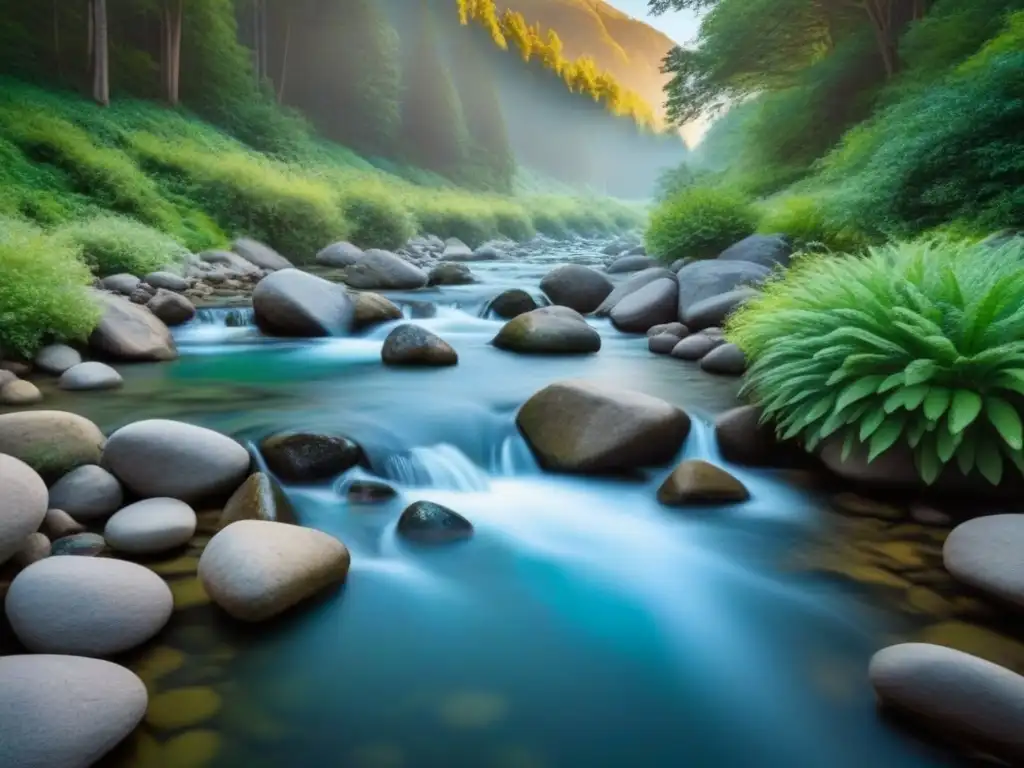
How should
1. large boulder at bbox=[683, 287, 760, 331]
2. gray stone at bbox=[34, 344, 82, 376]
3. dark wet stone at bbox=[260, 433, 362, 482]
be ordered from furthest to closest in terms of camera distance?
1. large boulder at bbox=[683, 287, 760, 331]
2. gray stone at bbox=[34, 344, 82, 376]
3. dark wet stone at bbox=[260, 433, 362, 482]

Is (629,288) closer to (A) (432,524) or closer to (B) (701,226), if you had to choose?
(B) (701,226)

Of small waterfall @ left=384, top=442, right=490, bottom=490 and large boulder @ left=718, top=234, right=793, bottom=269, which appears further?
large boulder @ left=718, top=234, right=793, bottom=269

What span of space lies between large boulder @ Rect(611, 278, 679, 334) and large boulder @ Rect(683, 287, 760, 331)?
2.03 feet

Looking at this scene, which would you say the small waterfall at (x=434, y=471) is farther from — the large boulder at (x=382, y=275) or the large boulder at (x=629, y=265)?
the large boulder at (x=629, y=265)

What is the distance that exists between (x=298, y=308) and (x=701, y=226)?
6567 mm

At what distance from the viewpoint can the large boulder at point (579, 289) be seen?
32.5 feet

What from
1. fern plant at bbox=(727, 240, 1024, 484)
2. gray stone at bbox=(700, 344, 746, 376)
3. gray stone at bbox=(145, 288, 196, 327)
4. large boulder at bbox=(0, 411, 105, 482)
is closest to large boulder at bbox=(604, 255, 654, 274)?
gray stone at bbox=(700, 344, 746, 376)

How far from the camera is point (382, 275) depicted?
1145 cm

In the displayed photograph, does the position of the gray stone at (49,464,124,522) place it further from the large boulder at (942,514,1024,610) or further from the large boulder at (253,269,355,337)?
the large boulder at (253,269,355,337)

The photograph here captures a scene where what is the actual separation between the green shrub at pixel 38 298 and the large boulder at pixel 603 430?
13.5ft

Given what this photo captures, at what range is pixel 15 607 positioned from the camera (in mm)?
2320

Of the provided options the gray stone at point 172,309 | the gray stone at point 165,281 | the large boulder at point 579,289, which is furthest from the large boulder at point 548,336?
the gray stone at point 165,281

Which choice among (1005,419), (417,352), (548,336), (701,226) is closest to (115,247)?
(417,352)

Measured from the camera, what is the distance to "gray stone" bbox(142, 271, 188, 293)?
9227 mm
